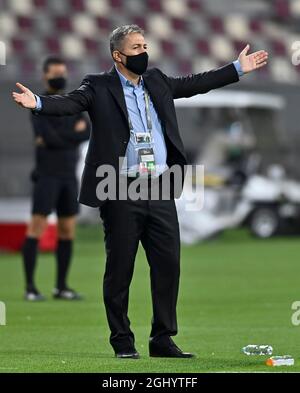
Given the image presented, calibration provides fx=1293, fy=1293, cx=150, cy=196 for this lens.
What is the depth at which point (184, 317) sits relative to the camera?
8492 mm

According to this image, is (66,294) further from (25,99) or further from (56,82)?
(25,99)

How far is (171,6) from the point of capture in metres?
18.4

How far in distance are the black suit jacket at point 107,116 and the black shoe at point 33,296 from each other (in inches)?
130

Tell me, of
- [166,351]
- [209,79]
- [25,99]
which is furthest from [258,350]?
[25,99]

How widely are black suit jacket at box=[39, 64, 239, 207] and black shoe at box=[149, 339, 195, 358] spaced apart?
0.78m

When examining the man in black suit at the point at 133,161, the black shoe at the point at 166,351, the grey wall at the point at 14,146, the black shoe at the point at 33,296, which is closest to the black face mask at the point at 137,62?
the man in black suit at the point at 133,161

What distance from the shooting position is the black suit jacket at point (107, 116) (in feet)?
20.9

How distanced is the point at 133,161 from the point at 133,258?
50 cm

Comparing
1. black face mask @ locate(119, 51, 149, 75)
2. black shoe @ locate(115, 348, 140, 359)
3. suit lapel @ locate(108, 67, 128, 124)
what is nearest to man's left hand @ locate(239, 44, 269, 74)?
black face mask @ locate(119, 51, 149, 75)

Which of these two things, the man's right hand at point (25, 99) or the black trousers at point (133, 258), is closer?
the man's right hand at point (25, 99)

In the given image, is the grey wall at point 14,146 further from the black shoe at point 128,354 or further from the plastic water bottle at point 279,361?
the plastic water bottle at point 279,361

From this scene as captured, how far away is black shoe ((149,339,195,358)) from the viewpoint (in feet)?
21.1
